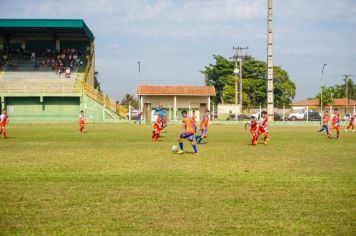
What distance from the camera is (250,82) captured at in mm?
83000

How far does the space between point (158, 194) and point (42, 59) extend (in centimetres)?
5304

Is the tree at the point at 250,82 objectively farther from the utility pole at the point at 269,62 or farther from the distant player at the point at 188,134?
the distant player at the point at 188,134

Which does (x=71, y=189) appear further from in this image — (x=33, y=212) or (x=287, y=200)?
(x=287, y=200)

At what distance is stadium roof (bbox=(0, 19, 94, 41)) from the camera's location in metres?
54.2

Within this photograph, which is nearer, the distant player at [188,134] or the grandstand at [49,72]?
the distant player at [188,134]

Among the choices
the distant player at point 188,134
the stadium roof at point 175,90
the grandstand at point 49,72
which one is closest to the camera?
the distant player at point 188,134

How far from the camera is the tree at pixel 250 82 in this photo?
83000mm

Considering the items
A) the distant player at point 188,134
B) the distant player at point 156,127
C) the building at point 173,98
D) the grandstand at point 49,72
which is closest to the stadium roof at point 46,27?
the grandstand at point 49,72

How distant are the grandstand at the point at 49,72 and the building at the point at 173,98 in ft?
11.6

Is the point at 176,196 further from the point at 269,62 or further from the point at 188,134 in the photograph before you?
the point at 269,62

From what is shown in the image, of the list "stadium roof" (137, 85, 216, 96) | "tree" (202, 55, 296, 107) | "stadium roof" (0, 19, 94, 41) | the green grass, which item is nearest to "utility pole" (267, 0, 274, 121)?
"stadium roof" (137, 85, 216, 96)

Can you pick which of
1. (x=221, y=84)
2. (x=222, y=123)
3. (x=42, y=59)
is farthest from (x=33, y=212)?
(x=221, y=84)

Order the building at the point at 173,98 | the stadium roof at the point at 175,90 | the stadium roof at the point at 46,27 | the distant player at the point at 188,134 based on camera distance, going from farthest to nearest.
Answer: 1. the stadium roof at the point at 175,90
2. the building at the point at 173,98
3. the stadium roof at the point at 46,27
4. the distant player at the point at 188,134

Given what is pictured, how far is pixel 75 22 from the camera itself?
53875 millimetres
